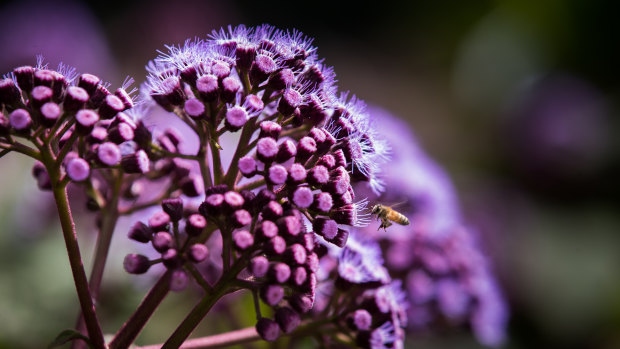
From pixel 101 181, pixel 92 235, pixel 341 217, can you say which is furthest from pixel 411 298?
pixel 92 235

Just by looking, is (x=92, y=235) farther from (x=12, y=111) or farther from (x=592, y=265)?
(x=592, y=265)

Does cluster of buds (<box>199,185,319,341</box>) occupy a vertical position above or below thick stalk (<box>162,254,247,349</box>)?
above

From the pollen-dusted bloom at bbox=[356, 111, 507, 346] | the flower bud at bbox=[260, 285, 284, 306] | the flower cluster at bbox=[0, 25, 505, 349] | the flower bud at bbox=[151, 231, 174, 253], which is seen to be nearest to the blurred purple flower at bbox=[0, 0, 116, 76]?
the pollen-dusted bloom at bbox=[356, 111, 507, 346]

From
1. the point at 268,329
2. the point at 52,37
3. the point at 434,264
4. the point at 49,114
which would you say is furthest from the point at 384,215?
the point at 52,37

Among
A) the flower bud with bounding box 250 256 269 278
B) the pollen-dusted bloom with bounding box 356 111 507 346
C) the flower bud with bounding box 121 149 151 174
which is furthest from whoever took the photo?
the pollen-dusted bloom with bounding box 356 111 507 346

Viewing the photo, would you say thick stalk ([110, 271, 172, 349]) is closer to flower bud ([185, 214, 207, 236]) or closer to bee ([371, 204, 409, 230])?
flower bud ([185, 214, 207, 236])

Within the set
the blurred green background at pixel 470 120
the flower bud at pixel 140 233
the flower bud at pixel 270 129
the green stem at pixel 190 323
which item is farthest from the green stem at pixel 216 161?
the blurred green background at pixel 470 120

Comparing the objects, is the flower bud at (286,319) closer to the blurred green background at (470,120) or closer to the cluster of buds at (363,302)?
the cluster of buds at (363,302)
